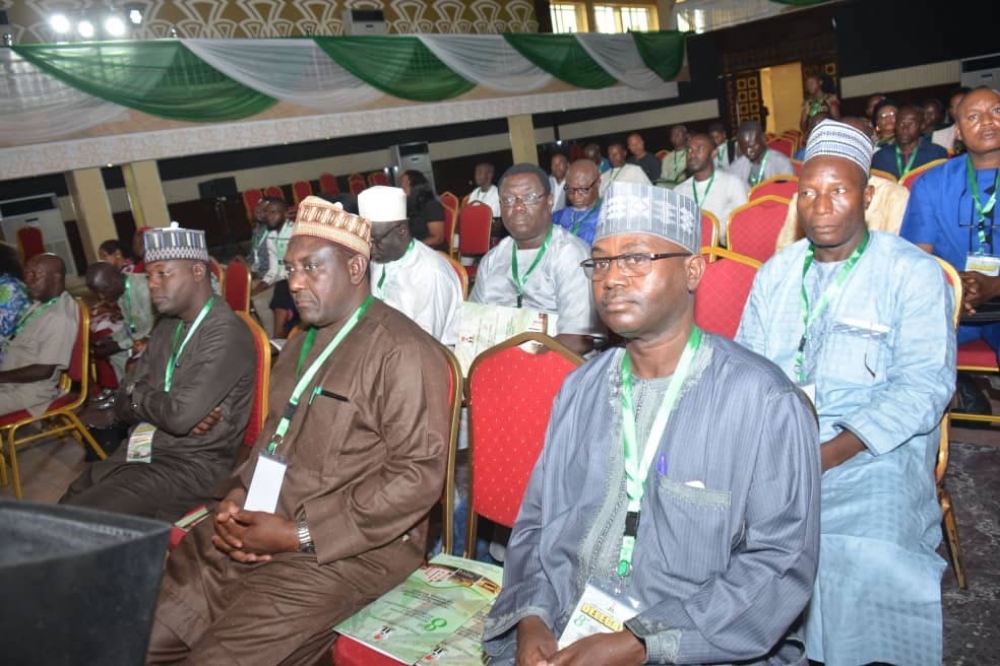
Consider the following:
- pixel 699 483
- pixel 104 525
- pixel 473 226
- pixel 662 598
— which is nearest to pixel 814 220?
pixel 699 483

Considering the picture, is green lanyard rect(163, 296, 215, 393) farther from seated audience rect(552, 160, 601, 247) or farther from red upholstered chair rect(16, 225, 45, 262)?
red upholstered chair rect(16, 225, 45, 262)

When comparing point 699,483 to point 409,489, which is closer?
point 699,483

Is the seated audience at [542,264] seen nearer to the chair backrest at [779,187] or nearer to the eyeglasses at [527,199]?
the eyeglasses at [527,199]

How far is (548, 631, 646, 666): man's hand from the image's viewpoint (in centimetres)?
133

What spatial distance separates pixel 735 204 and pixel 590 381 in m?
4.95

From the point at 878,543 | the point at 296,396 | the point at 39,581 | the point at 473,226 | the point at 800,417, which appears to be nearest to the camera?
the point at 39,581

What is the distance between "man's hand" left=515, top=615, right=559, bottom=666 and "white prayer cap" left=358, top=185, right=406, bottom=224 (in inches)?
107

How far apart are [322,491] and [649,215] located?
121 cm

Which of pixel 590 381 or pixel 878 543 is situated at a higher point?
pixel 590 381

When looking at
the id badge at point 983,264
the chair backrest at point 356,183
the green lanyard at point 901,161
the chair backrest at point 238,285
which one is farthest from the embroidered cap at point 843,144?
the chair backrest at point 356,183

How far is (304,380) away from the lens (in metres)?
2.19

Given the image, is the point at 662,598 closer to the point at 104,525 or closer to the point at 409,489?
the point at 409,489

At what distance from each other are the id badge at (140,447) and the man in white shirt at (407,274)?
4.29 ft

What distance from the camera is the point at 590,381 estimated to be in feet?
5.42
